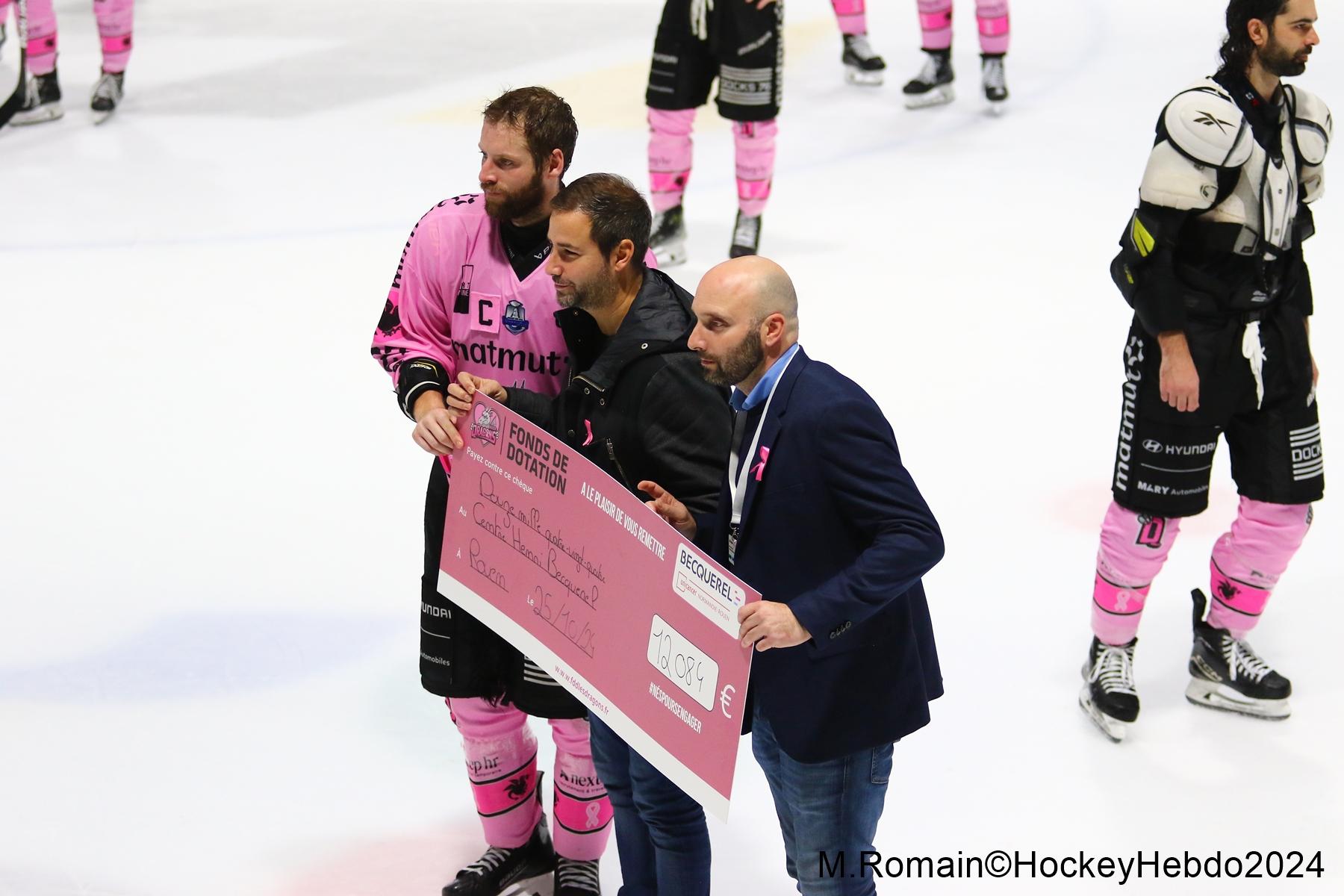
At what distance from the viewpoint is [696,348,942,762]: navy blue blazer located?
2.22 metres

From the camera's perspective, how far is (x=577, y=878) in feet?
10.3

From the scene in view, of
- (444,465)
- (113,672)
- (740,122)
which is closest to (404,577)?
(113,672)

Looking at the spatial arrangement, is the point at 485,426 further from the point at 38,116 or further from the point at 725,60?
the point at 38,116

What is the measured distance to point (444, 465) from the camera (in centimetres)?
293

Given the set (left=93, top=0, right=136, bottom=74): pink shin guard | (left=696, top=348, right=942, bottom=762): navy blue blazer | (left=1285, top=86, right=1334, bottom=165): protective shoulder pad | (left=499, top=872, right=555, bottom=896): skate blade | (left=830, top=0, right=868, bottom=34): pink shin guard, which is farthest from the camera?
(left=830, top=0, right=868, bottom=34): pink shin guard

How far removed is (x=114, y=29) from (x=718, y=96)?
394 centimetres

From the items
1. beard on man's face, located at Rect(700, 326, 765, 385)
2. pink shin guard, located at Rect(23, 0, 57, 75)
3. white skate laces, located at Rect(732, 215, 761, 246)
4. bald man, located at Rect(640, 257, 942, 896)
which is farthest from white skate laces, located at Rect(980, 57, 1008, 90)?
beard on man's face, located at Rect(700, 326, 765, 385)

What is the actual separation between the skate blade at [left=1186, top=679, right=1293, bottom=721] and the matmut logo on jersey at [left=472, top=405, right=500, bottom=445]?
201cm

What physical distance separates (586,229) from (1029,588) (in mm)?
2169

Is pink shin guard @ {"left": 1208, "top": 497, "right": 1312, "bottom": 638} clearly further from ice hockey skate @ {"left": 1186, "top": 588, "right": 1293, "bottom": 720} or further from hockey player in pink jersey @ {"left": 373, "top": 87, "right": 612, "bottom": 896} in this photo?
hockey player in pink jersey @ {"left": 373, "top": 87, "right": 612, "bottom": 896}

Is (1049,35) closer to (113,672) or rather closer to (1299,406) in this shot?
(1299,406)

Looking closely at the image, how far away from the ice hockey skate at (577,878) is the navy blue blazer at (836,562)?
0.82 meters

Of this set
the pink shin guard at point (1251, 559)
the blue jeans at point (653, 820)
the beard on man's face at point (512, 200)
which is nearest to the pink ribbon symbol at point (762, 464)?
the blue jeans at point (653, 820)

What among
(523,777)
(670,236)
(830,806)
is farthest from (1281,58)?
(670,236)
